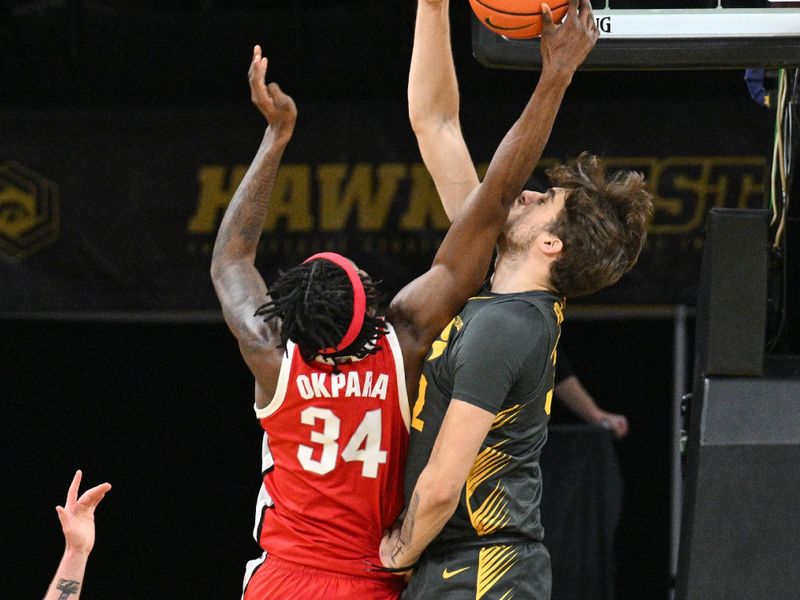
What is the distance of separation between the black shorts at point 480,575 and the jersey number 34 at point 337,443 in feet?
0.87

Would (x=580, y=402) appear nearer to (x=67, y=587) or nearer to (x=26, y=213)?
(x=26, y=213)

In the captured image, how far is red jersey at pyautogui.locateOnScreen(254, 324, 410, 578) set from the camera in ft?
10.4

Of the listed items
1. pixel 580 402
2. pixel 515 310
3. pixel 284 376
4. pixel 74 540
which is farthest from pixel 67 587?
pixel 580 402

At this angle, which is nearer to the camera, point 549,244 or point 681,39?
point 549,244

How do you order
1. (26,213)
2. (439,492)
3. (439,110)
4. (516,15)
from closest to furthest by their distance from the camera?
1. (439,492)
2. (516,15)
3. (439,110)
4. (26,213)

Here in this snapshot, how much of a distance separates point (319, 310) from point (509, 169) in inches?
21.2

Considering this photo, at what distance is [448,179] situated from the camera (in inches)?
139

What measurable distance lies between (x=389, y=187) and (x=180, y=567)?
260cm

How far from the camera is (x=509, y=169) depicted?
3057mm

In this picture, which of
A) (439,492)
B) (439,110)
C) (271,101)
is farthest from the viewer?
(439,110)

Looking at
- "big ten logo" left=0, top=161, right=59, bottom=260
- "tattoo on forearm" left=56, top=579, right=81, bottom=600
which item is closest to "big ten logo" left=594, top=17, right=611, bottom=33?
"tattoo on forearm" left=56, top=579, right=81, bottom=600

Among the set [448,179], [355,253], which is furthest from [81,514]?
[355,253]

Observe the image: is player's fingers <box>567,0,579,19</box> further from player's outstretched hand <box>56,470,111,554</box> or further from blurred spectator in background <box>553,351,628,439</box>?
blurred spectator in background <box>553,351,628,439</box>

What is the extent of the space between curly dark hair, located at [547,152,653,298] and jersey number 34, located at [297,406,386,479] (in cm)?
56
